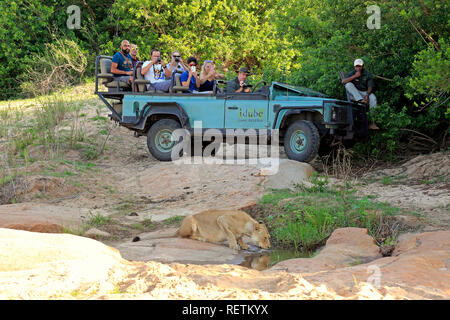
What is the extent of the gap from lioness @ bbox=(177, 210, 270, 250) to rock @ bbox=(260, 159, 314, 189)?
2241mm

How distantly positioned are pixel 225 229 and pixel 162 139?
5521 mm

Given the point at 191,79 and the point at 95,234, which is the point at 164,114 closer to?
the point at 191,79

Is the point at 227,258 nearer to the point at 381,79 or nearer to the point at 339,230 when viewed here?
the point at 339,230

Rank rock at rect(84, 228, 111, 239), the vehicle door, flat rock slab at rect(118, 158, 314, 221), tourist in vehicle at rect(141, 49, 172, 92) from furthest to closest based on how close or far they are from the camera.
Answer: tourist in vehicle at rect(141, 49, 172, 92)
the vehicle door
flat rock slab at rect(118, 158, 314, 221)
rock at rect(84, 228, 111, 239)

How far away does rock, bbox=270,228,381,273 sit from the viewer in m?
5.76

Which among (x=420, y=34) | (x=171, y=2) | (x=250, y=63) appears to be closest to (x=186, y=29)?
(x=171, y=2)

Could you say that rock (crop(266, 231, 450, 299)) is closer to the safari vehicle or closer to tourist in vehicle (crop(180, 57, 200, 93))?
the safari vehicle

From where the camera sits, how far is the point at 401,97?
41.4ft

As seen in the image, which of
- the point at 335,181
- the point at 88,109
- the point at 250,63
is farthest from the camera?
the point at 250,63

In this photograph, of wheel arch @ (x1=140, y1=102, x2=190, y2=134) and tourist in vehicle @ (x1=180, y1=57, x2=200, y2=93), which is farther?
tourist in vehicle @ (x1=180, y1=57, x2=200, y2=93)

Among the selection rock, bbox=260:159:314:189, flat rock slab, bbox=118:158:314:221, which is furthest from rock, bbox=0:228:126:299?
rock, bbox=260:159:314:189

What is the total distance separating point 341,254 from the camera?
6.32m

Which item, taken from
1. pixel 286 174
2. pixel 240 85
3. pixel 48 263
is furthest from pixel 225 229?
pixel 240 85

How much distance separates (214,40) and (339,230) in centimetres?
1513
